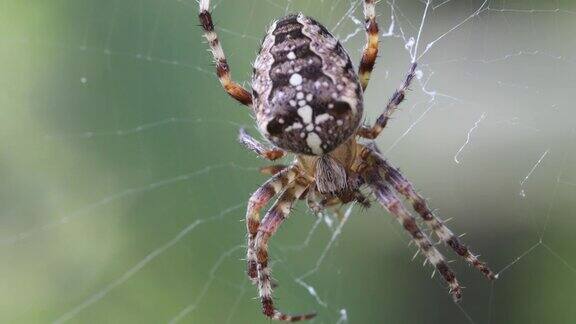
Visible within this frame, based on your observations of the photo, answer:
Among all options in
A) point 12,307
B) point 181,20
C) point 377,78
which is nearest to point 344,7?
point 377,78

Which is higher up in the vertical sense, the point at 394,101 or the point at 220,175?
the point at 394,101

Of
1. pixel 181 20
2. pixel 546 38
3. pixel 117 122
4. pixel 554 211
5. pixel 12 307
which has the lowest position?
pixel 12 307

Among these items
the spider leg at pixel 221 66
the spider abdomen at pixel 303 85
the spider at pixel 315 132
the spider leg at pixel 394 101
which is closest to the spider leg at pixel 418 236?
the spider at pixel 315 132

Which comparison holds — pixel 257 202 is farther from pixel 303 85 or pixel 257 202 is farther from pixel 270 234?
pixel 303 85

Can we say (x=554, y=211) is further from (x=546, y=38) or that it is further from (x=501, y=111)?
(x=546, y=38)

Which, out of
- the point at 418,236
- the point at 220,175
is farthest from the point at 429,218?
the point at 220,175

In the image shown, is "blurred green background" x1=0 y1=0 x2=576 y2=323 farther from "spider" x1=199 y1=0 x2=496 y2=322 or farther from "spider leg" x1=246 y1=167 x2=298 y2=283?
"spider leg" x1=246 y1=167 x2=298 y2=283
